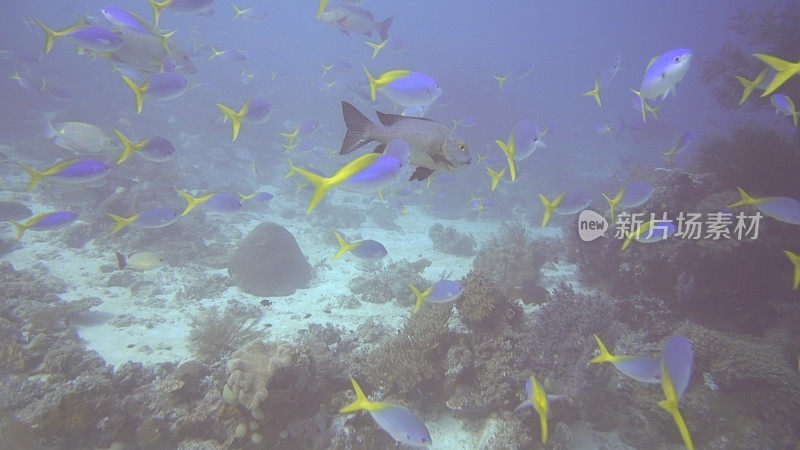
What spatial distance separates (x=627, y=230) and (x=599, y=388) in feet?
10.8

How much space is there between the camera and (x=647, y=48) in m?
98.4

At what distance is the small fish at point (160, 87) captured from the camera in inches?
189

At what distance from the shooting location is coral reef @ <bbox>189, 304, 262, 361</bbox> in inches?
215

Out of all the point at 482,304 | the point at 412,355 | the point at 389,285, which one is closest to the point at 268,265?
the point at 389,285

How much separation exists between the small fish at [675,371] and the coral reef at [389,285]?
5.39 metres

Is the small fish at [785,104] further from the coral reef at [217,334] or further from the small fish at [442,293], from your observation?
the coral reef at [217,334]

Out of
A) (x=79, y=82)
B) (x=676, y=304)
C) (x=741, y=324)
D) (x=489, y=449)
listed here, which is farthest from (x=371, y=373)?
(x=79, y=82)

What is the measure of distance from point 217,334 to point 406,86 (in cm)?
508

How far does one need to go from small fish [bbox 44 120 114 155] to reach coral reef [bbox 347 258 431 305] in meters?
5.55

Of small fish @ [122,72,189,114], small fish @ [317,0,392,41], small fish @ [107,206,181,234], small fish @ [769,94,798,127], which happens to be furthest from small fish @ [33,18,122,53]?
small fish @ [769,94,798,127]

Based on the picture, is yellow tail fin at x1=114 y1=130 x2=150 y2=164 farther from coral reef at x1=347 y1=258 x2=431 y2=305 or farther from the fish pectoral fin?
coral reef at x1=347 y1=258 x2=431 y2=305

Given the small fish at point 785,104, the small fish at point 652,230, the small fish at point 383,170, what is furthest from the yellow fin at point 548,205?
the small fish at point 785,104

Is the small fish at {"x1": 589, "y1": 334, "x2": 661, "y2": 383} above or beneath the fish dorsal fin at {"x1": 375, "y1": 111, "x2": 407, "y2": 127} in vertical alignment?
beneath

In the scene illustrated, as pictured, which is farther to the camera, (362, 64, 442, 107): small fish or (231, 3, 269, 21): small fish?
(231, 3, 269, 21): small fish
